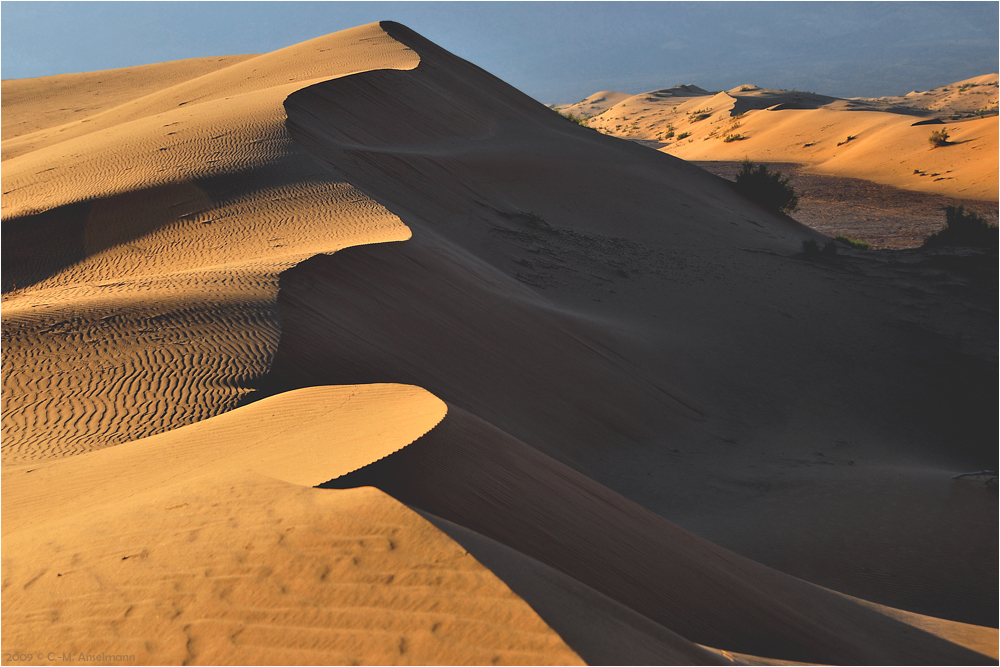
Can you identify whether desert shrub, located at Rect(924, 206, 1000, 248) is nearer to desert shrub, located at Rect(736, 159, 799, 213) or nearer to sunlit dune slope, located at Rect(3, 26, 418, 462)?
desert shrub, located at Rect(736, 159, 799, 213)

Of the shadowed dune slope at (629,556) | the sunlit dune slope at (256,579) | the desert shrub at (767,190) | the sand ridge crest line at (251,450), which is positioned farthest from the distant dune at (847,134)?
the sunlit dune slope at (256,579)

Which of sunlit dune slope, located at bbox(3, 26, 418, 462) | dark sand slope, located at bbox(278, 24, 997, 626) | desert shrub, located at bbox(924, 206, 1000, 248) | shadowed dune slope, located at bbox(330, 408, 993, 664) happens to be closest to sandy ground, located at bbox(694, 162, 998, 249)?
desert shrub, located at bbox(924, 206, 1000, 248)

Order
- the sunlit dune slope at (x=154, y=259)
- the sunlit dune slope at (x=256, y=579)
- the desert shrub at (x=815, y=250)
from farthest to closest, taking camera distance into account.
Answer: the desert shrub at (x=815, y=250) < the sunlit dune slope at (x=154, y=259) < the sunlit dune slope at (x=256, y=579)

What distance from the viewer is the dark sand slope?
6223 mm

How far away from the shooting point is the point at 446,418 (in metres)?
4.62

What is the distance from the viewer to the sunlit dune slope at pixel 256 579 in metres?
2.74

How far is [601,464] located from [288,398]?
10.6 feet

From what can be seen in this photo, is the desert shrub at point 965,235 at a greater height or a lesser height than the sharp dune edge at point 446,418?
greater

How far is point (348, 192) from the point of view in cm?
1087

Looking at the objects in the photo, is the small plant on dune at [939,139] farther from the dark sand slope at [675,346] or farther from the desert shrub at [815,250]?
the desert shrub at [815,250]

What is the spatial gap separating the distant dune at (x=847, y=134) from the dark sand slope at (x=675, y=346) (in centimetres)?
1306

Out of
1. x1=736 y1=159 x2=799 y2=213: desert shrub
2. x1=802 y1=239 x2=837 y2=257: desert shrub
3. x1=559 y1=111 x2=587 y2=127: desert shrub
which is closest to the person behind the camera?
x1=802 y1=239 x2=837 y2=257: desert shrub

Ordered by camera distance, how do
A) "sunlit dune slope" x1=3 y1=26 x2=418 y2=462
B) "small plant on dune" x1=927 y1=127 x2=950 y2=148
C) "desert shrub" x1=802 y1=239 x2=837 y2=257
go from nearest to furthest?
"sunlit dune slope" x1=3 y1=26 x2=418 y2=462
"desert shrub" x1=802 y1=239 x2=837 y2=257
"small plant on dune" x1=927 y1=127 x2=950 y2=148

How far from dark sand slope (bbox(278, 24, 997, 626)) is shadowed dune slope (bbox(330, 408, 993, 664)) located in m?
0.94
